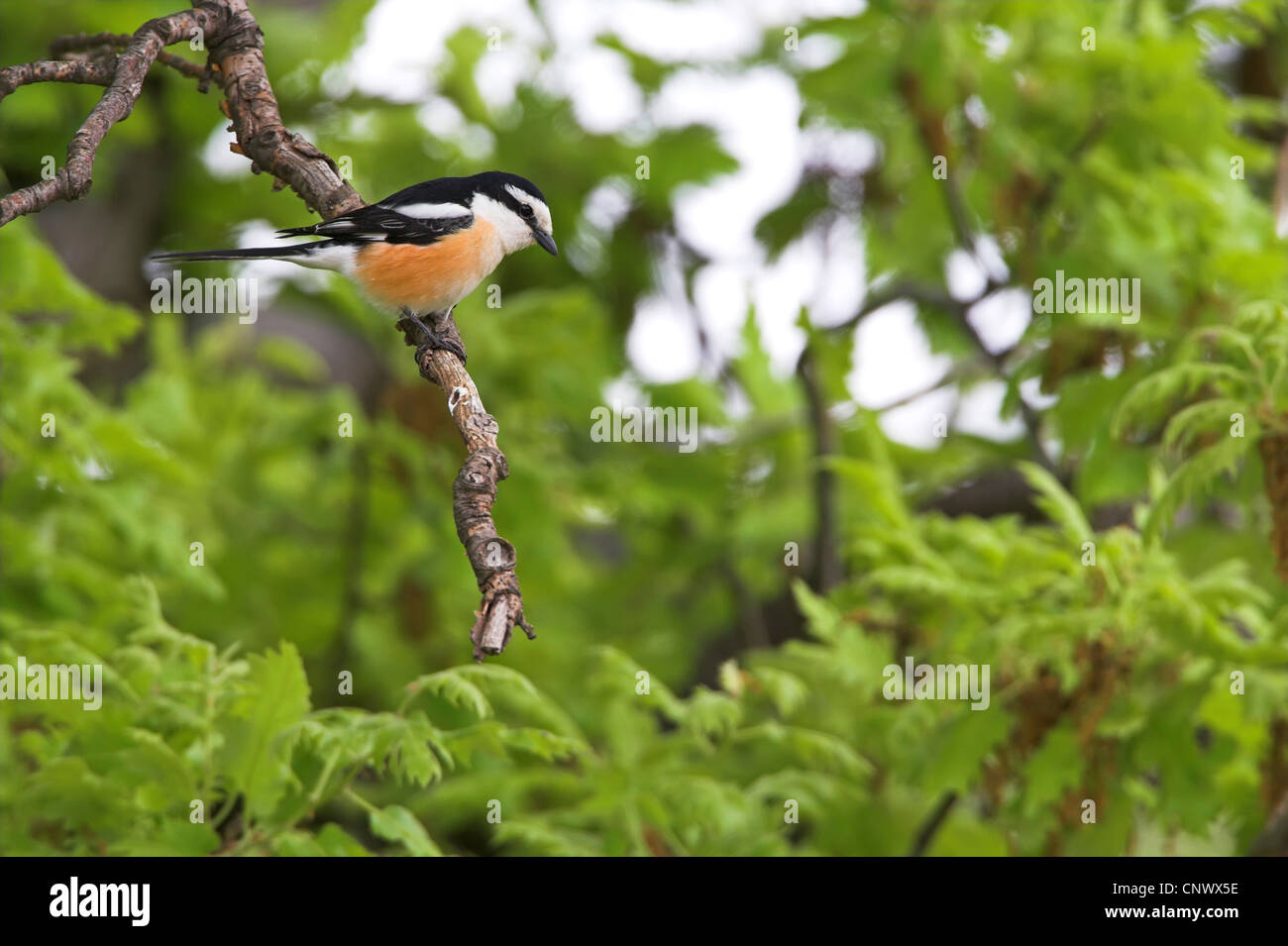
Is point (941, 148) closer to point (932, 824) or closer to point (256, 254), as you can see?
point (932, 824)

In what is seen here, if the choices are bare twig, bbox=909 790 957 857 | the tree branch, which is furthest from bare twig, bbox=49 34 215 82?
bare twig, bbox=909 790 957 857

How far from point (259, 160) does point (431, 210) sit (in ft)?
2.65

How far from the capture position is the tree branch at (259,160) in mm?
1930

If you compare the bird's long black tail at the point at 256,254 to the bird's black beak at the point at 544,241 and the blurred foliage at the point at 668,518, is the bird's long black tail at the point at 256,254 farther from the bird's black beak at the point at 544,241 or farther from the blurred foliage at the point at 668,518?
the blurred foliage at the point at 668,518

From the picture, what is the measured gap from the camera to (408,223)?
3441 millimetres

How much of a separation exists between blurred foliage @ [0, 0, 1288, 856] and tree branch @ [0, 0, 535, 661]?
4.01 feet

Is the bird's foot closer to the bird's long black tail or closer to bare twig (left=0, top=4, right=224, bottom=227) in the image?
the bird's long black tail

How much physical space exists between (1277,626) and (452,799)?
3138mm

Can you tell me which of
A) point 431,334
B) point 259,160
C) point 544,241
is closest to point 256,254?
point 259,160

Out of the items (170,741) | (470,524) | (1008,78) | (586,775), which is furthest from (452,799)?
(1008,78)

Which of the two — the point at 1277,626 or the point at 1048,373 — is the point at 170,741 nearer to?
the point at 1277,626

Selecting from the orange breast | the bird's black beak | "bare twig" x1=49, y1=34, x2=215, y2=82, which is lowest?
the orange breast

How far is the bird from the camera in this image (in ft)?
10.7

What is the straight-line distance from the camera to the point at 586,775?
4684 mm
